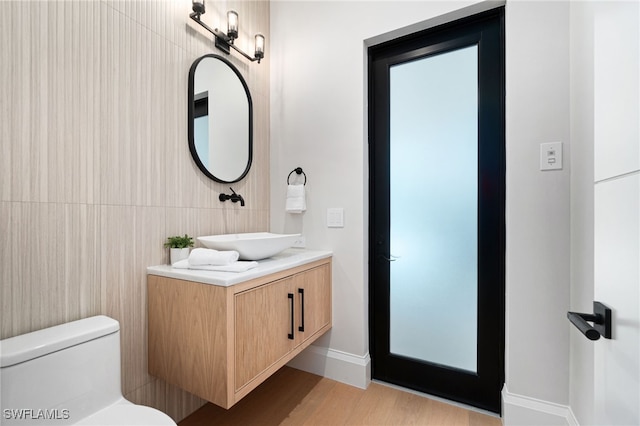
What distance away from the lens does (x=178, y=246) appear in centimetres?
154

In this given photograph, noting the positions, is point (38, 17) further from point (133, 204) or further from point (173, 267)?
point (173, 267)

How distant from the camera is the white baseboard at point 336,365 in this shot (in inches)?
75.9

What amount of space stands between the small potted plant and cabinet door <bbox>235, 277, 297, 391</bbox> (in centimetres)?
44

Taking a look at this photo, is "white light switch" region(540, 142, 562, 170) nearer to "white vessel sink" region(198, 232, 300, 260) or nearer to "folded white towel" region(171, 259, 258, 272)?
"white vessel sink" region(198, 232, 300, 260)

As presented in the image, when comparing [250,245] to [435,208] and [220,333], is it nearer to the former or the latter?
[220,333]

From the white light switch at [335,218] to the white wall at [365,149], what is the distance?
0.04 m

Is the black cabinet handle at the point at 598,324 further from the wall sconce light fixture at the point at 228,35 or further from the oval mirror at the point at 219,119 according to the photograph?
the wall sconce light fixture at the point at 228,35

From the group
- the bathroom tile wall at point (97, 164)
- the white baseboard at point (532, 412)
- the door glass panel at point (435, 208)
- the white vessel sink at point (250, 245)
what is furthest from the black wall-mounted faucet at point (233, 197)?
the white baseboard at point (532, 412)

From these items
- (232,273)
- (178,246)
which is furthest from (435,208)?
(178,246)

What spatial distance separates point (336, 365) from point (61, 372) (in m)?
1.47

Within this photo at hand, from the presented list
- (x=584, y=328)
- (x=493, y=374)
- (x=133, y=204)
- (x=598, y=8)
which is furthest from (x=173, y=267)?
(x=493, y=374)

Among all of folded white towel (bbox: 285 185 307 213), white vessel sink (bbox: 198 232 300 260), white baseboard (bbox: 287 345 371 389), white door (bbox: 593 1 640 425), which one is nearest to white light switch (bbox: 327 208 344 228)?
folded white towel (bbox: 285 185 307 213)

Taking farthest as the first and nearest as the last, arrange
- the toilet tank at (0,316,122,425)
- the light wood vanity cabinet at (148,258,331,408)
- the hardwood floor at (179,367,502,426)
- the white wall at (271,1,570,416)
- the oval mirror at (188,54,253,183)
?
the oval mirror at (188,54,253,183) < the hardwood floor at (179,367,502,426) < the white wall at (271,1,570,416) < the light wood vanity cabinet at (148,258,331,408) < the toilet tank at (0,316,122,425)

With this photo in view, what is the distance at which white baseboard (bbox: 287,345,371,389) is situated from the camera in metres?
1.93
